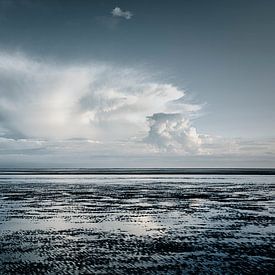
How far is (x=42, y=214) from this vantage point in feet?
139

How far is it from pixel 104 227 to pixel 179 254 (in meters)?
12.0

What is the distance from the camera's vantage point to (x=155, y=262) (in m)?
22.2

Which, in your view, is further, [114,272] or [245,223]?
[245,223]

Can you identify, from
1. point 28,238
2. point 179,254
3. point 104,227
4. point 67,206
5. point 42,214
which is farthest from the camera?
point 67,206

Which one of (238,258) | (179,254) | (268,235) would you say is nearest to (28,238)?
(179,254)

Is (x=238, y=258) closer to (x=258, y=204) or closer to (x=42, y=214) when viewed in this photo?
(x=42, y=214)

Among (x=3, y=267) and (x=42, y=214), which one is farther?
(x=42, y=214)

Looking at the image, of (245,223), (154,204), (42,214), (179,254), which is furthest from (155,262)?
(154,204)

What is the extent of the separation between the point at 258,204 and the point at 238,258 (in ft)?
103

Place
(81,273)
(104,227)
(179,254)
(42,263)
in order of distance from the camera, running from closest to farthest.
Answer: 1. (81,273)
2. (42,263)
3. (179,254)
4. (104,227)

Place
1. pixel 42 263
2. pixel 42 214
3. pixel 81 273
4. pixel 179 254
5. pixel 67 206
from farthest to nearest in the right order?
pixel 67 206 < pixel 42 214 < pixel 179 254 < pixel 42 263 < pixel 81 273

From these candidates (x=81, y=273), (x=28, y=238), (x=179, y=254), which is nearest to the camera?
(x=81, y=273)

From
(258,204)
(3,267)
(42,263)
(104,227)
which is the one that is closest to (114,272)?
(42,263)

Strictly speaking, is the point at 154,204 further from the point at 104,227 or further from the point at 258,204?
the point at 104,227
